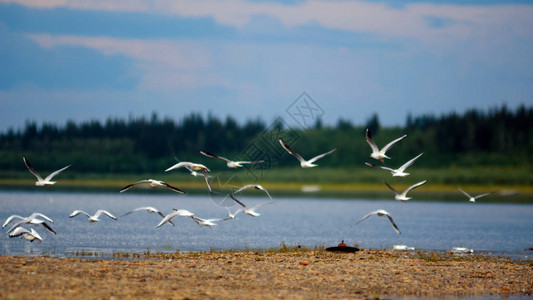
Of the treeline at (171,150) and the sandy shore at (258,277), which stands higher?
the treeline at (171,150)

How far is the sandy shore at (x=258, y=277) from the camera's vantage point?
18.9m

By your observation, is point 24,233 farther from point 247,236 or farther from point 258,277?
point 247,236

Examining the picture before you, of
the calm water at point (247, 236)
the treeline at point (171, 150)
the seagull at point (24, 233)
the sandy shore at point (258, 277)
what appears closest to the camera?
the sandy shore at point (258, 277)

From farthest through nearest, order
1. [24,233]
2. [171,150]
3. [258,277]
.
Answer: [171,150]
[24,233]
[258,277]

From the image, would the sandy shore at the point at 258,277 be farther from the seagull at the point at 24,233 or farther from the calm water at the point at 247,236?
the calm water at the point at 247,236

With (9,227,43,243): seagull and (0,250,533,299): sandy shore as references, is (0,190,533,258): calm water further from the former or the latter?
(0,250,533,299): sandy shore

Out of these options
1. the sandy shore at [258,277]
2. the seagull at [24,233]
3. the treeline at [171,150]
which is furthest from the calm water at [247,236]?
the treeline at [171,150]

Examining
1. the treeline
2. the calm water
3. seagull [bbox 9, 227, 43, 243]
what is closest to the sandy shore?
seagull [bbox 9, 227, 43, 243]

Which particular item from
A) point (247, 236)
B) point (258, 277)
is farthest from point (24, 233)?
point (247, 236)

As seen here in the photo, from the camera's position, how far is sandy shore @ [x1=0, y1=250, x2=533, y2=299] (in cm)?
1889

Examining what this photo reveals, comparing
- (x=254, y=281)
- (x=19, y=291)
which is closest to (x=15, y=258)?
(x=19, y=291)

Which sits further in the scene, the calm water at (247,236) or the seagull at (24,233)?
the calm water at (247,236)

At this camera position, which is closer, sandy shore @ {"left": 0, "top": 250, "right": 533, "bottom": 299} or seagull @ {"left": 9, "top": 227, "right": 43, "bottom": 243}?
sandy shore @ {"left": 0, "top": 250, "right": 533, "bottom": 299}

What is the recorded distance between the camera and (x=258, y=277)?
22062 mm
